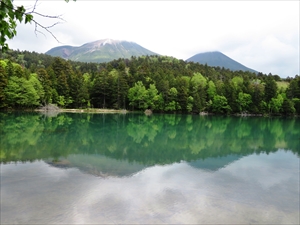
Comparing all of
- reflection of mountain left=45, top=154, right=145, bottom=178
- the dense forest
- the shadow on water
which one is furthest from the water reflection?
the dense forest

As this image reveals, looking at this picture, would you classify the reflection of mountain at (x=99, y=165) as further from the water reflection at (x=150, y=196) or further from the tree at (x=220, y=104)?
the tree at (x=220, y=104)

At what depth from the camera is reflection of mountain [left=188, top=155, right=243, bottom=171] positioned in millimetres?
14791

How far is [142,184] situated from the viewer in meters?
11.0

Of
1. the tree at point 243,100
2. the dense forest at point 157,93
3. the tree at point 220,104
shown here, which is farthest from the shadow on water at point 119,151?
the tree at point 243,100

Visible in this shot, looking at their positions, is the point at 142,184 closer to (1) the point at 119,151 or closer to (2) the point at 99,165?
(2) the point at 99,165

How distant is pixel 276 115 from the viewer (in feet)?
248

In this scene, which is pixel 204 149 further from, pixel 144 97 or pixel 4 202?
pixel 144 97

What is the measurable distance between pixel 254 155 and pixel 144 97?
50.4 m

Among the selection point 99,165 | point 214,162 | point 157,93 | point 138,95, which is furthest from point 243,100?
point 99,165

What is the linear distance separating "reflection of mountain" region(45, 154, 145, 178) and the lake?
0.17ft

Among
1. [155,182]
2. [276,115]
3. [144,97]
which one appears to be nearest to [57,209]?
[155,182]

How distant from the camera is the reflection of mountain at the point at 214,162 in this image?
14791 millimetres

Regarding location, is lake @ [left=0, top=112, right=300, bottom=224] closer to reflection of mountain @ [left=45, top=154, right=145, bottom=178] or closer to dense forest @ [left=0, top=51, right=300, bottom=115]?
reflection of mountain @ [left=45, top=154, right=145, bottom=178]

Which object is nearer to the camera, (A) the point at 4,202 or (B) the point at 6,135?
(A) the point at 4,202
